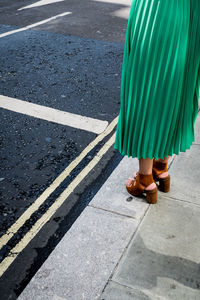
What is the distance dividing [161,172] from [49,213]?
39.5 inches

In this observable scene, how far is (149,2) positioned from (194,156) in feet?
5.94

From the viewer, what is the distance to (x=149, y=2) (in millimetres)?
2055

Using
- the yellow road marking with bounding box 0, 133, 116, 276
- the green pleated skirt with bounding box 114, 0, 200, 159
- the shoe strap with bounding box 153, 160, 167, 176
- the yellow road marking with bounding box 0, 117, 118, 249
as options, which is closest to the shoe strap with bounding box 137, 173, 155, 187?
the shoe strap with bounding box 153, 160, 167, 176

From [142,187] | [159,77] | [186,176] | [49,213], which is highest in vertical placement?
[159,77]

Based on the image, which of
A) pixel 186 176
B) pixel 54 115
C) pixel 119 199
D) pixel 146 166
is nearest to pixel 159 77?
pixel 146 166

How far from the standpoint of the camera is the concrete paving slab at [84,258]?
6.97ft

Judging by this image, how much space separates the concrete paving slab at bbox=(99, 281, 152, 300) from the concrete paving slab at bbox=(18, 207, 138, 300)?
49 mm

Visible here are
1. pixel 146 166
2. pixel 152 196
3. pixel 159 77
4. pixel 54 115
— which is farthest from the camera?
pixel 54 115

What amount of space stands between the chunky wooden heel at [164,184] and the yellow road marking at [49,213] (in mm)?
782

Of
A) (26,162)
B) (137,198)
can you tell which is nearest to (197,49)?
(137,198)

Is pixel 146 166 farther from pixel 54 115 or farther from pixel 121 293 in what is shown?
pixel 54 115

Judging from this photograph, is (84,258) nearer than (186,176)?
Yes

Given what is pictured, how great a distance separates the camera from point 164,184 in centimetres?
289

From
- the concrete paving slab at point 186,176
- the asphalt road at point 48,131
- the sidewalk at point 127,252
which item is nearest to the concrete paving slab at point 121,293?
the sidewalk at point 127,252
